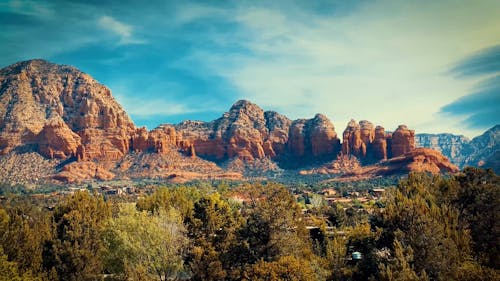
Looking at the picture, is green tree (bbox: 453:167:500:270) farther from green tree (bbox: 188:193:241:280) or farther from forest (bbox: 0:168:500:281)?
green tree (bbox: 188:193:241:280)

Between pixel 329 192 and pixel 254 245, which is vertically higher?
pixel 329 192

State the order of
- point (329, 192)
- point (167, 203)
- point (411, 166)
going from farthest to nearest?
point (411, 166) < point (329, 192) < point (167, 203)

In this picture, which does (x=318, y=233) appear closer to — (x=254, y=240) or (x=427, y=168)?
(x=254, y=240)

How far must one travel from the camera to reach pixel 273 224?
31.9 m

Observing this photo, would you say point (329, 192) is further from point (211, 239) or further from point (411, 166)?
point (211, 239)

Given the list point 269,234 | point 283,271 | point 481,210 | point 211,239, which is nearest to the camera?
point 283,271

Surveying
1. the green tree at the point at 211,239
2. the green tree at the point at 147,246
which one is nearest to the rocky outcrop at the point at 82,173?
the green tree at the point at 147,246

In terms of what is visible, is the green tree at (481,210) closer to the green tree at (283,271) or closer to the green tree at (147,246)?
the green tree at (283,271)

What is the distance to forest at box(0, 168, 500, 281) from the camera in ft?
93.9

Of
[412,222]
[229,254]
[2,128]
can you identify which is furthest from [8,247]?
[2,128]

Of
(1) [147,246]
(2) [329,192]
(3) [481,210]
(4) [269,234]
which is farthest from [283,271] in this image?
(2) [329,192]

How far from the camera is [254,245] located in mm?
32281

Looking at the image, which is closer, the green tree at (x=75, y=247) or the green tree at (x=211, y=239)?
the green tree at (x=211, y=239)

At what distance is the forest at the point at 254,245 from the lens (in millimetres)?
28625
